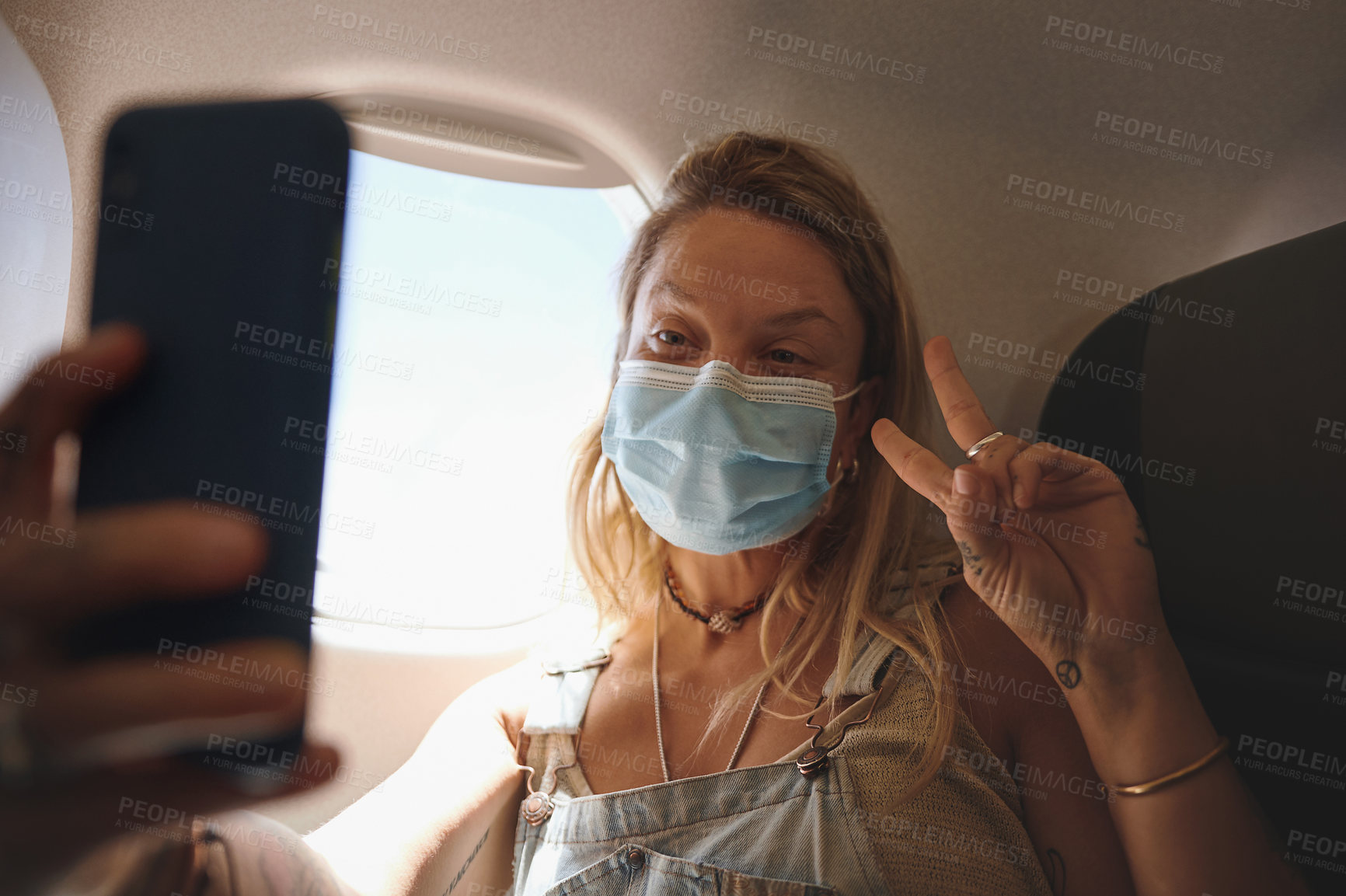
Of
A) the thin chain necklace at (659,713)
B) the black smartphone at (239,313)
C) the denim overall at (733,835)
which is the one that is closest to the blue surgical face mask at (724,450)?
the thin chain necklace at (659,713)

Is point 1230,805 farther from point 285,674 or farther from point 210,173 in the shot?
point 210,173

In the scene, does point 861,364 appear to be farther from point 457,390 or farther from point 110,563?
point 110,563

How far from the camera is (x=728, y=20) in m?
1.64

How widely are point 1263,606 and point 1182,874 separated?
2.01 ft

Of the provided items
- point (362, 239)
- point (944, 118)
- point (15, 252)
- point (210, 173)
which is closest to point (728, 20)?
point (944, 118)

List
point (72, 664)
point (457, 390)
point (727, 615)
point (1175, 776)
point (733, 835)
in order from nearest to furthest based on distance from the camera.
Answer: point (72, 664)
point (1175, 776)
point (733, 835)
point (727, 615)
point (457, 390)

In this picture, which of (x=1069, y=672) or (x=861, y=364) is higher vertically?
(x=861, y=364)

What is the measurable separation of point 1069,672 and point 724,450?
0.65 meters

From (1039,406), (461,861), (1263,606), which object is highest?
(1039,406)

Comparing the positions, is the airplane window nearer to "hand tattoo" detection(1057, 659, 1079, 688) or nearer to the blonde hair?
the blonde hair

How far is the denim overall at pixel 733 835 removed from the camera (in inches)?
45.3

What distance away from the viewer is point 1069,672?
111cm

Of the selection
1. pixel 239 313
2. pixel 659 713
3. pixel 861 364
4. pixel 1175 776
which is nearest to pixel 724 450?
pixel 861 364

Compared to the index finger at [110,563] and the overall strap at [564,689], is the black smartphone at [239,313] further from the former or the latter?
the overall strap at [564,689]
